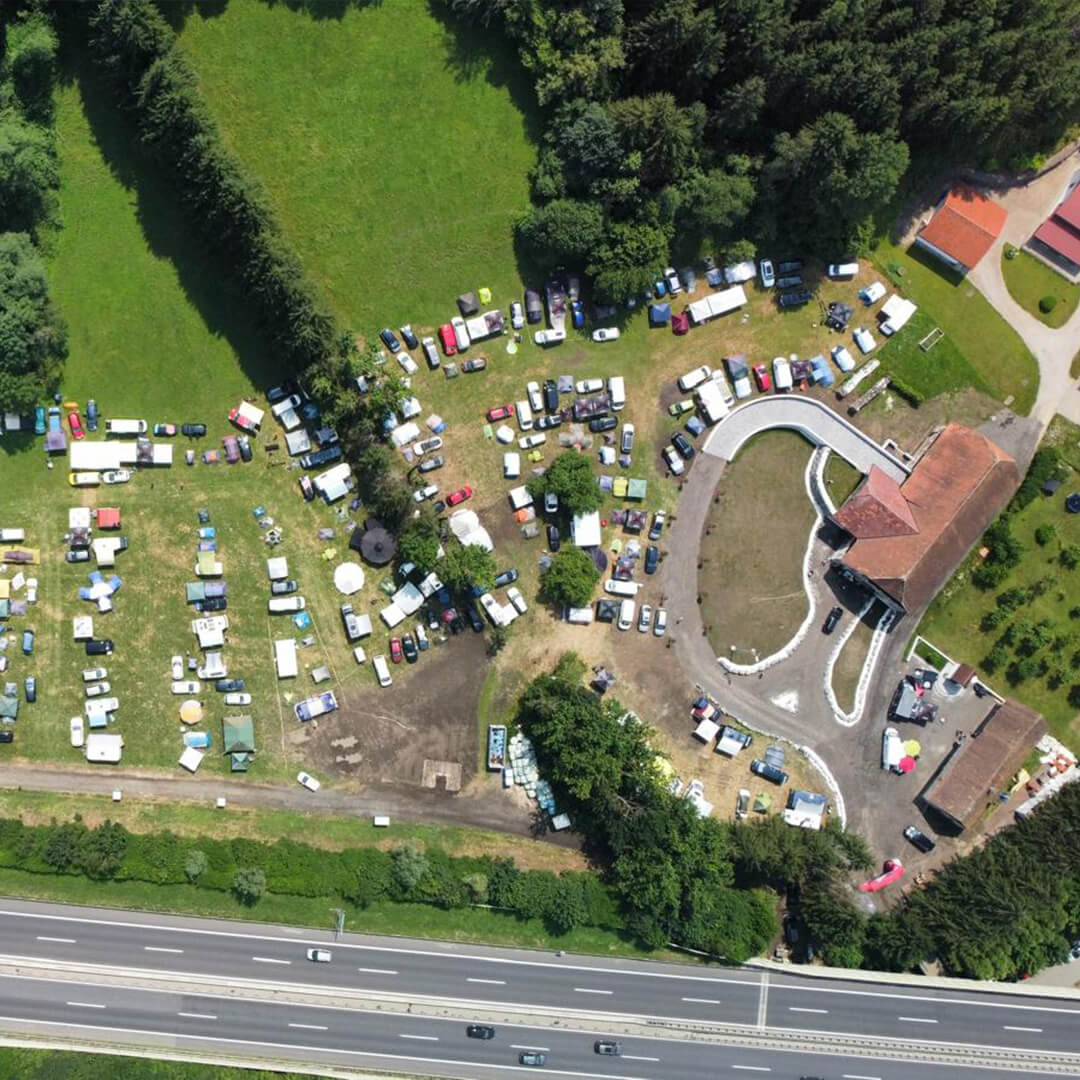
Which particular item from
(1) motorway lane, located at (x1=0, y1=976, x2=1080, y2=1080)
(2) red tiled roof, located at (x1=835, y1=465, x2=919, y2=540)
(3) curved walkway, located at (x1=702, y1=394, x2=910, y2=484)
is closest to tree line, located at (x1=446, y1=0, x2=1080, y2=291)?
(3) curved walkway, located at (x1=702, y1=394, x2=910, y2=484)

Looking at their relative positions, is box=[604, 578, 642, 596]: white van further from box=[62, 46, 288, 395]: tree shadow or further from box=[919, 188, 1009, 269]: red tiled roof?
box=[919, 188, 1009, 269]: red tiled roof

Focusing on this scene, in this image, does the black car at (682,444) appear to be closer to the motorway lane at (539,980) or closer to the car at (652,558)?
the car at (652,558)

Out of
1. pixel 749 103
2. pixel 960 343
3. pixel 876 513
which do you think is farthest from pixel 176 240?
pixel 960 343

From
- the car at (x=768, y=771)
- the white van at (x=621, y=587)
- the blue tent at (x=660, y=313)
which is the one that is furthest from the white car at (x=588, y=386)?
the car at (x=768, y=771)

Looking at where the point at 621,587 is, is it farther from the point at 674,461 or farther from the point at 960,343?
the point at 960,343

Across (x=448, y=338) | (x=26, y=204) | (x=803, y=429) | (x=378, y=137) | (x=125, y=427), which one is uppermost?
(x=378, y=137)
